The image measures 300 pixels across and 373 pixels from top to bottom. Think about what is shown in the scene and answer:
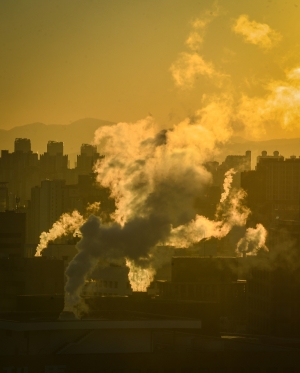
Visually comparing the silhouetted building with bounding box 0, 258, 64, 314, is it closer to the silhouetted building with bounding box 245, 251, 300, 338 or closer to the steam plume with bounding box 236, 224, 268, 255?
the steam plume with bounding box 236, 224, 268, 255

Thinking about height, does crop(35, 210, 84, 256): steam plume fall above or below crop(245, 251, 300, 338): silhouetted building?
above

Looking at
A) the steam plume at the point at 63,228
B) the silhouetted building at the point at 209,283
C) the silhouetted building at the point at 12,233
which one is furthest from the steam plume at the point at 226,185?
the silhouetted building at the point at 209,283

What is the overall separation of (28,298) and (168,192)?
1230 cm

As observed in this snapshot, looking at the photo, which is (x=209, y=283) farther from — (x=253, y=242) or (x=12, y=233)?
(x=12, y=233)

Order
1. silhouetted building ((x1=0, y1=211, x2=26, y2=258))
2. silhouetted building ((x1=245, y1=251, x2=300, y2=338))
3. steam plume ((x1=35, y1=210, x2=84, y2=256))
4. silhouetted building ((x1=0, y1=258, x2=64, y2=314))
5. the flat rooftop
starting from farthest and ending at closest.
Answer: steam plume ((x1=35, y1=210, x2=84, y2=256)) < silhouetted building ((x1=0, y1=211, x2=26, y2=258)) < silhouetted building ((x1=0, y1=258, x2=64, y2=314)) < silhouetted building ((x1=245, y1=251, x2=300, y2=338)) < the flat rooftop

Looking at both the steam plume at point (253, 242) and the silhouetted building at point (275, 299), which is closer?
the silhouetted building at point (275, 299)

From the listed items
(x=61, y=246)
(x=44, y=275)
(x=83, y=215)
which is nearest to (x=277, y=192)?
(x=83, y=215)

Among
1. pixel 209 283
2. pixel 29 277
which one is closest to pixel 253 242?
pixel 209 283

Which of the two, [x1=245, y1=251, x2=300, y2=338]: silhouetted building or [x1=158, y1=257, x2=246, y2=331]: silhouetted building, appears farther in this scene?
[x1=158, y1=257, x2=246, y2=331]: silhouetted building

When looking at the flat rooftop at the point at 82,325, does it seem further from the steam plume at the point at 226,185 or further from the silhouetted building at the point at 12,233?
the steam plume at the point at 226,185

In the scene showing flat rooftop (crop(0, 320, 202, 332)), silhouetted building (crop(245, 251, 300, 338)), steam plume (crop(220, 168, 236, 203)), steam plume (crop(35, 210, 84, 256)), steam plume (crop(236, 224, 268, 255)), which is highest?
steam plume (crop(220, 168, 236, 203))

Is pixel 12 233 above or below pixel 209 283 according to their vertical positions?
above

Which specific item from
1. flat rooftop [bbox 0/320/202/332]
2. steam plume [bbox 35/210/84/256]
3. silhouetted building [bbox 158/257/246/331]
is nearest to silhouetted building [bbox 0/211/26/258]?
steam plume [bbox 35/210/84/256]

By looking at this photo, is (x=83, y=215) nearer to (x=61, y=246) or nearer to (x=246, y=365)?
(x=61, y=246)
